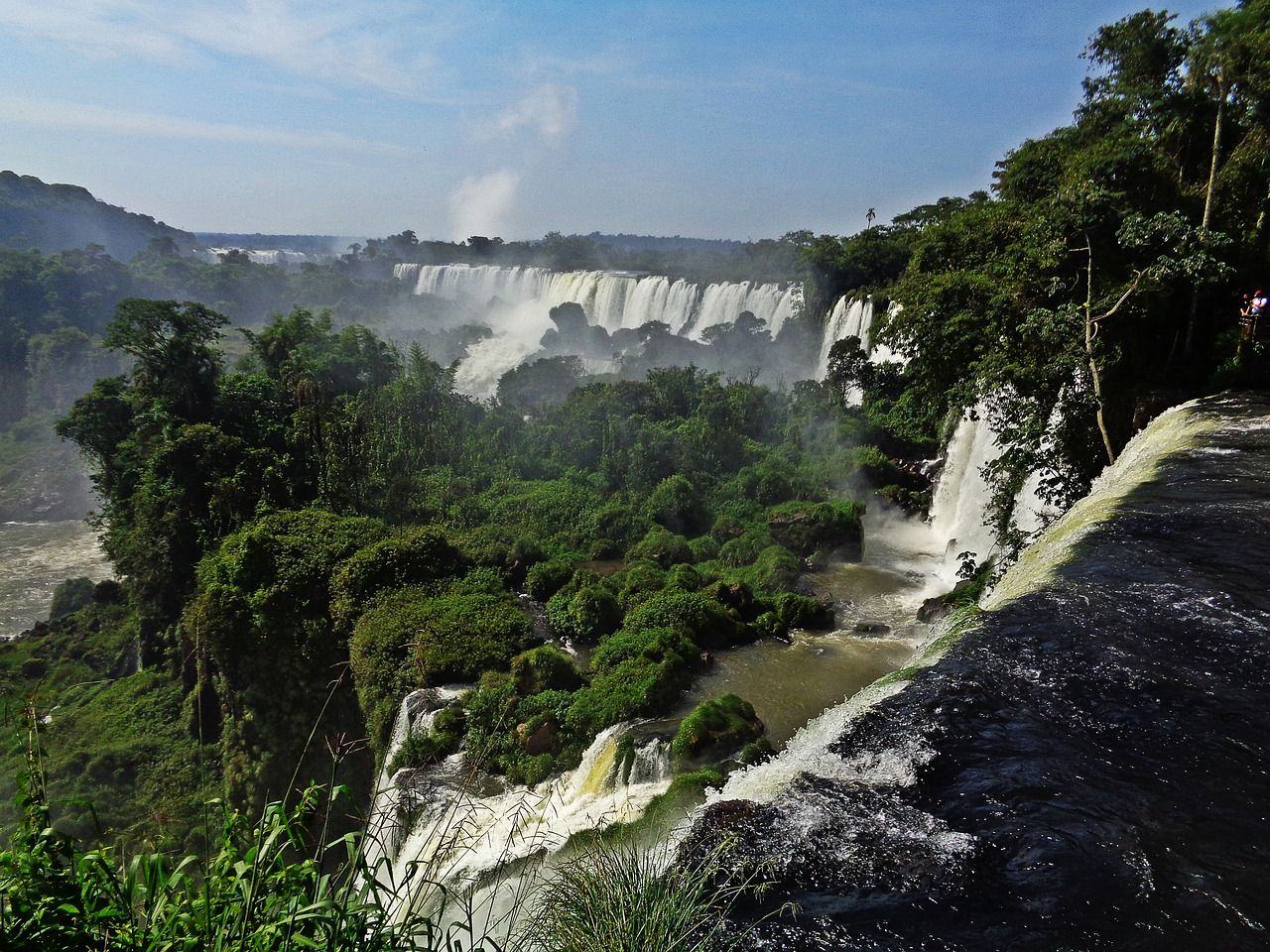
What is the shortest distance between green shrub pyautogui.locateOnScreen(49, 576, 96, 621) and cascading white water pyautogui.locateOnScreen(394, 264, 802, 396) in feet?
69.4

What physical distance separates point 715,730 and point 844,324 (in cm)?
2477

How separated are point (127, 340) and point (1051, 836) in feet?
84.4

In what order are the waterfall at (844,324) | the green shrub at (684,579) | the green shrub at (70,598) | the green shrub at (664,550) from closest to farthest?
the green shrub at (684,579)
the green shrub at (664,550)
the green shrub at (70,598)
the waterfall at (844,324)

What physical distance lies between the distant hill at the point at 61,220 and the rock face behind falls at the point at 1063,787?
107525 mm

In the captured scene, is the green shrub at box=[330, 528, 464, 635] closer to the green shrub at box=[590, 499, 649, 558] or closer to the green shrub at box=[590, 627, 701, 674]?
the green shrub at box=[590, 499, 649, 558]

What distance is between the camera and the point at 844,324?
3005 centimetres

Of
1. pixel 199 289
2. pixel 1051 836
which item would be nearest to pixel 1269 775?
pixel 1051 836

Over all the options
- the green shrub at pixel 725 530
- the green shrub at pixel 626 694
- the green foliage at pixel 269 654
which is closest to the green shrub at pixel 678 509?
the green shrub at pixel 725 530

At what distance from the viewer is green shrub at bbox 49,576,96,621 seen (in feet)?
80.6

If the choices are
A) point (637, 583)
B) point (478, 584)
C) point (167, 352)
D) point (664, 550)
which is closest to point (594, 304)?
point (167, 352)

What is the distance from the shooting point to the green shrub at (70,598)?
24.6 metres

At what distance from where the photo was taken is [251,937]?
2.18m

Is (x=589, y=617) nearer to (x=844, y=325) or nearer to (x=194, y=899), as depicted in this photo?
(x=194, y=899)

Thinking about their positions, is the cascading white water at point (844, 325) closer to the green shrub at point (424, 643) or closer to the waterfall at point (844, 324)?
the waterfall at point (844, 324)
